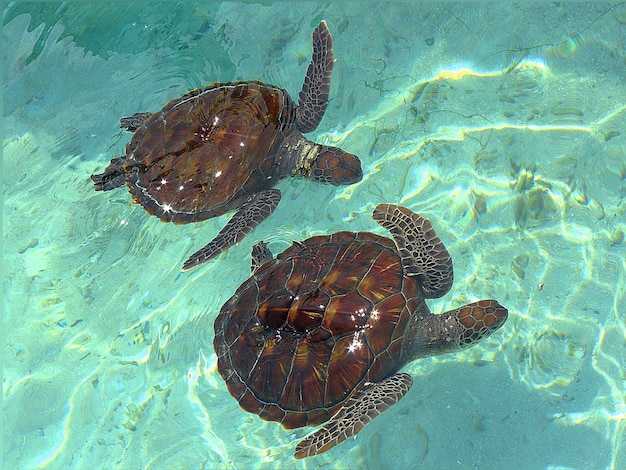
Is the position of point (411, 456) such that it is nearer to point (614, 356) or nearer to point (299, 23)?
point (614, 356)

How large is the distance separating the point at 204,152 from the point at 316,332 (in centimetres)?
156

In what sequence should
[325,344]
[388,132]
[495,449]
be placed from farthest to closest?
[388,132], [495,449], [325,344]

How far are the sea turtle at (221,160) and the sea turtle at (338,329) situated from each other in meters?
0.64

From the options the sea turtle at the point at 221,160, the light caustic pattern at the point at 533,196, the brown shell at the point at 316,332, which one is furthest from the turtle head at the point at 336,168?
the brown shell at the point at 316,332

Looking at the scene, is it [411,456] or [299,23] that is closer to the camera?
[411,456]

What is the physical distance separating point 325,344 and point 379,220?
1050 mm

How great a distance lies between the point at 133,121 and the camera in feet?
15.4

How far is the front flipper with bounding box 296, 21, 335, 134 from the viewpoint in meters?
4.64

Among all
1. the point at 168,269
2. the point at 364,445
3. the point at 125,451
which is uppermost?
the point at 168,269

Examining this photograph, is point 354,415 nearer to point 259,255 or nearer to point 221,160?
point 259,255

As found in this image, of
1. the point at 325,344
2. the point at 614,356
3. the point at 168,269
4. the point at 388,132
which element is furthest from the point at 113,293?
the point at 614,356

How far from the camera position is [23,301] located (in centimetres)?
→ 470

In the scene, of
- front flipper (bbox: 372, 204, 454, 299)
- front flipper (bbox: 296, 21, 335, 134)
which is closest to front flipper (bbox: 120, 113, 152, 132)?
front flipper (bbox: 296, 21, 335, 134)

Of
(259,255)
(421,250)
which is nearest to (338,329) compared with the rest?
(421,250)
